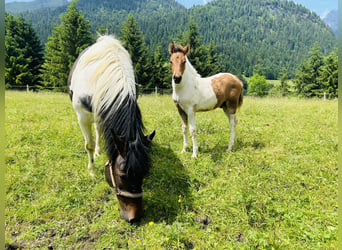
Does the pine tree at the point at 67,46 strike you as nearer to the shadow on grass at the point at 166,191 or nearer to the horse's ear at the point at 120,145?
the shadow on grass at the point at 166,191

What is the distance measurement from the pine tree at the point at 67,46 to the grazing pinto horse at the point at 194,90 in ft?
86.2

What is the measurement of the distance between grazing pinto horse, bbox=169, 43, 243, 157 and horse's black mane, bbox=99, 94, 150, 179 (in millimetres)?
1623

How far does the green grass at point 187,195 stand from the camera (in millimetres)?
2605

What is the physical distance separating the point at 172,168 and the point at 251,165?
162 cm

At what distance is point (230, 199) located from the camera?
10.7 feet

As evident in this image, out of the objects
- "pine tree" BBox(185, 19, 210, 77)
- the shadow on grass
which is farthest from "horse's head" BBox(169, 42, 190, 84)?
"pine tree" BBox(185, 19, 210, 77)

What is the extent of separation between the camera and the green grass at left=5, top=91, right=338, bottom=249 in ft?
8.55

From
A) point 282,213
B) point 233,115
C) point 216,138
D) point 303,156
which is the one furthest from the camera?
point 216,138

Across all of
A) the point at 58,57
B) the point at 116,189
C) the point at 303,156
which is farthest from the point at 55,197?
the point at 58,57

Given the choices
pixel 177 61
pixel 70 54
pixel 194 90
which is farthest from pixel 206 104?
pixel 70 54

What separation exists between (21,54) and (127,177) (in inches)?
1251

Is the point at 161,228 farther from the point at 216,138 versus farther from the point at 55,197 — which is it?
the point at 216,138

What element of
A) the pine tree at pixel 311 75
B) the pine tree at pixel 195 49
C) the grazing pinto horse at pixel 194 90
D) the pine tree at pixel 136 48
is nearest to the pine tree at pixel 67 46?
the pine tree at pixel 136 48

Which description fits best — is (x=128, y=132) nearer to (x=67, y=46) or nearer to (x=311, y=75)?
(x=67, y=46)
